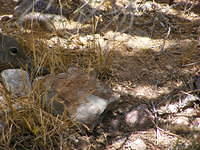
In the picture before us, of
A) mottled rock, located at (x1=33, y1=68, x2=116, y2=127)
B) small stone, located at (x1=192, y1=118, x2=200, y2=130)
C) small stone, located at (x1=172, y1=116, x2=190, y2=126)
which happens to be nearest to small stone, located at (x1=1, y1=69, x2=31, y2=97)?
mottled rock, located at (x1=33, y1=68, x2=116, y2=127)

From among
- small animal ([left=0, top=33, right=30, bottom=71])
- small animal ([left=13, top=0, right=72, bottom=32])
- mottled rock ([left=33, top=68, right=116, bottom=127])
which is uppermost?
small animal ([left=13, top=0, right=72, bottom=32])

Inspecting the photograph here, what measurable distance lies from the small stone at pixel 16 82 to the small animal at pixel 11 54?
13 cm

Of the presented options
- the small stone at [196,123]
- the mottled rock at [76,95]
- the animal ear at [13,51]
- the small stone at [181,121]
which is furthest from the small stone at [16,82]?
the small stone at [196,123]

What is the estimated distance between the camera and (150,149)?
2.52 metres

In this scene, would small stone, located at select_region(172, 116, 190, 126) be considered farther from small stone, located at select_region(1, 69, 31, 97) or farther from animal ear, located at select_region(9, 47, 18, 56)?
animal ear, located at select_region(9, 47, 18, 56)

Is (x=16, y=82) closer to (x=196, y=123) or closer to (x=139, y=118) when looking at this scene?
(x=139, y=118)

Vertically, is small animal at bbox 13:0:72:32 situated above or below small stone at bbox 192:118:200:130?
above

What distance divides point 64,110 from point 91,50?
77 centimetres

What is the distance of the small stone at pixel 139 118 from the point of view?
2684mm

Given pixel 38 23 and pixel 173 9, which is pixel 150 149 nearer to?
pixel 38 23

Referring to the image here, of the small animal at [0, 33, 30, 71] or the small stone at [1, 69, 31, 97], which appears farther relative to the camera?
the small animal at [0, 33, 30, 71]

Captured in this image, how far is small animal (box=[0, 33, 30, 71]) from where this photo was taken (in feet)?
9.63

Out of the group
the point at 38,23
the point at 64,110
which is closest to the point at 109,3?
the point at 38,23

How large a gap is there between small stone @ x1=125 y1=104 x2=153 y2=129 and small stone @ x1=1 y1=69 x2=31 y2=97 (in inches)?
26.9
